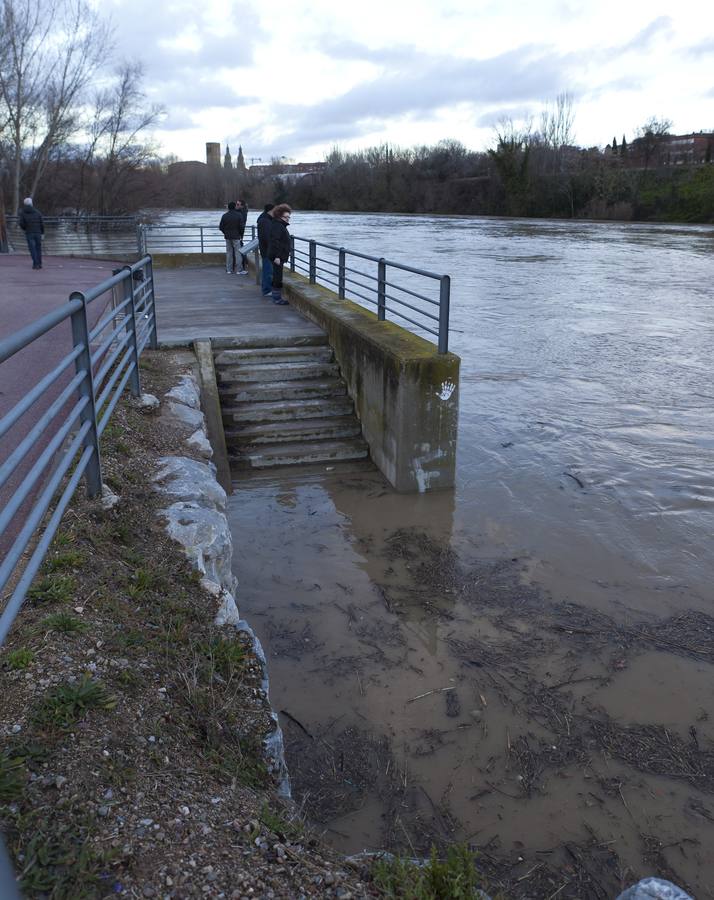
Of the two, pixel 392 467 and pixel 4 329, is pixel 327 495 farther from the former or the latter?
pixel 4 329

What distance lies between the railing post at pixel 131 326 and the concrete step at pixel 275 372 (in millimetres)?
2475

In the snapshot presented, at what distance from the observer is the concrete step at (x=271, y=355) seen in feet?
33.2

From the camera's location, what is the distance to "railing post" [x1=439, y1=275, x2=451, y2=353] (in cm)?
766

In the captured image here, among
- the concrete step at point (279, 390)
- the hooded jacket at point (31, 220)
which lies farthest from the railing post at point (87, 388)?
the hooded jacket at point (31, 220)

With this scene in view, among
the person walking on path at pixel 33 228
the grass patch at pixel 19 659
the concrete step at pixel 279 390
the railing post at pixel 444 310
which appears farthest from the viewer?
the person walking on path at pixel 33 228

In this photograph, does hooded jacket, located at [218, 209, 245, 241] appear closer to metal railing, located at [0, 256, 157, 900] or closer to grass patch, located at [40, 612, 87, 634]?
metal railing, located at [0, 256, 157, 900]

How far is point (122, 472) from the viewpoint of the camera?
5.37 m

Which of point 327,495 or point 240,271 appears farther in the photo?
point 240,271

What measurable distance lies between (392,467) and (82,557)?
4905mm

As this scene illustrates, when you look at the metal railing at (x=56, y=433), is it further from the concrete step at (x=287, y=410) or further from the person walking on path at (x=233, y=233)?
the person walking on path at (x=233, y=233)

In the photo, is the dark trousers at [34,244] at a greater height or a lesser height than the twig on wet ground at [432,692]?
greater

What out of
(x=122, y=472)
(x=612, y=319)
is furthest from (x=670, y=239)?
(x=122, y=472)

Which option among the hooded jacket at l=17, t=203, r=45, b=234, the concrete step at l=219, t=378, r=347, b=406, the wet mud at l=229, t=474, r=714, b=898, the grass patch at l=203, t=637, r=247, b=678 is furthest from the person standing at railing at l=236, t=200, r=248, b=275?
the grass patch at l=203, t=637, r=247, b=678

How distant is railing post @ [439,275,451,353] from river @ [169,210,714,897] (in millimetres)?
1660
